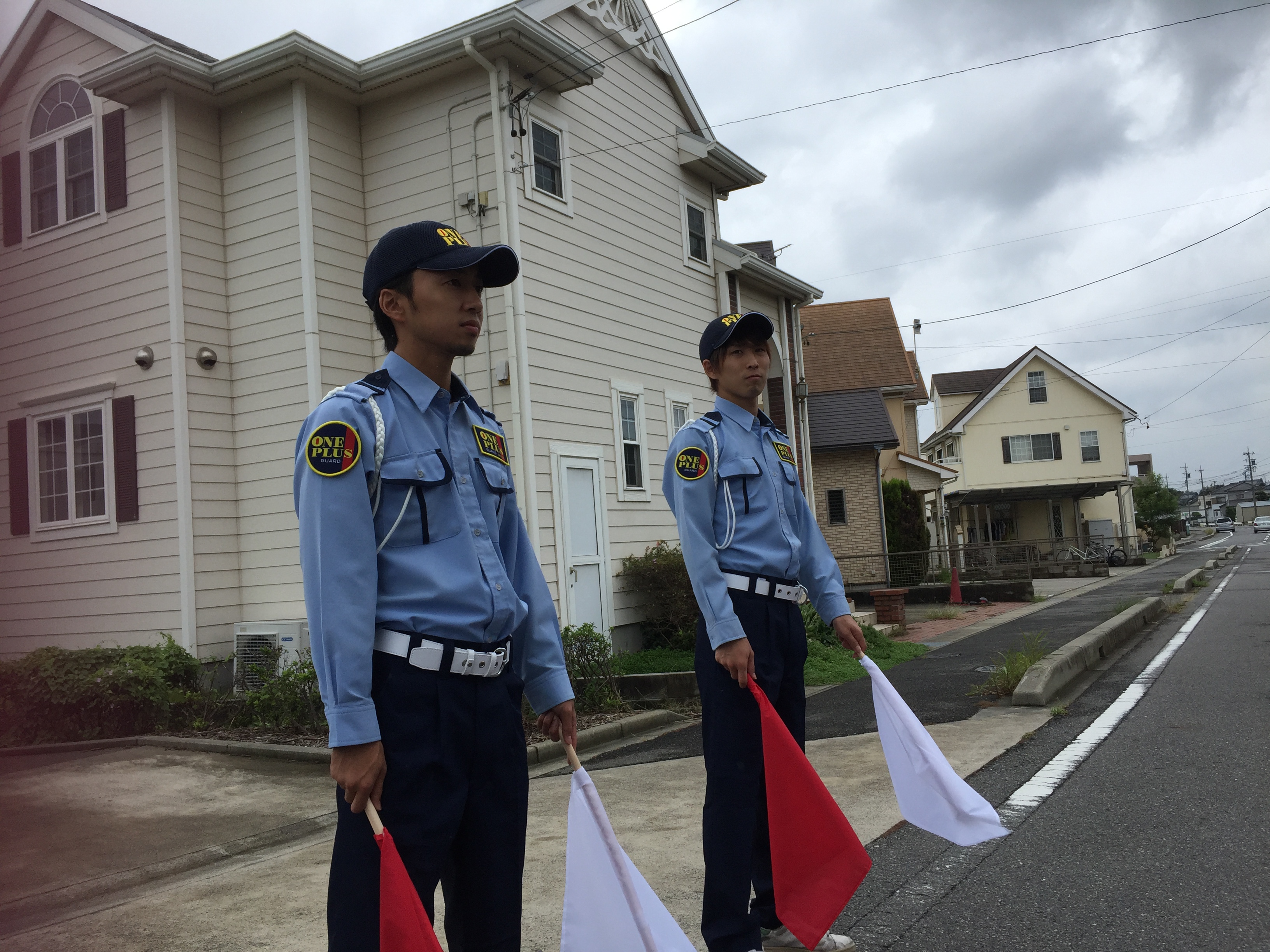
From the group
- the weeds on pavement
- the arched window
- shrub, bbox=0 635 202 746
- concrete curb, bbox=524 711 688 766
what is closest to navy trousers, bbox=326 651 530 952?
concrete curb, bbox=524 711 688 766

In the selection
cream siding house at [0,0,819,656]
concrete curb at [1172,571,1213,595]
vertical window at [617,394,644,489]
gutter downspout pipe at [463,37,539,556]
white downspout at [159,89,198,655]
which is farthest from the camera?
concrete curb at [1172,571,1213,595]

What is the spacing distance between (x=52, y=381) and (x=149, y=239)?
7.76 ft

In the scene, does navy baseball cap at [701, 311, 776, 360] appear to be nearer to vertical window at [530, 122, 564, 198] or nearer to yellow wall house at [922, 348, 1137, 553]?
vertical window at [530, 122, 564, 198]

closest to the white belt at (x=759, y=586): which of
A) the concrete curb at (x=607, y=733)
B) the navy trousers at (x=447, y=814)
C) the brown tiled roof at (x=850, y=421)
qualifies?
the navy trousers at (x=447, y=814)

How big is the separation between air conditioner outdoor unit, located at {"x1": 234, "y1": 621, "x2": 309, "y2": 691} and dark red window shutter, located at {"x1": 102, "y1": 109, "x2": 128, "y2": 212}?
5.20m

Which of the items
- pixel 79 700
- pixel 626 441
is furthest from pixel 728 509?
pixel 626 441

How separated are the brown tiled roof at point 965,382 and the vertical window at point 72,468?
42463mm

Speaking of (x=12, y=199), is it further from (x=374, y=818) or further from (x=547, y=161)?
(x=374, y=818)

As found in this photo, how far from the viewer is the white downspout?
34.4 ft

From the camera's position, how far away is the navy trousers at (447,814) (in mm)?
1985

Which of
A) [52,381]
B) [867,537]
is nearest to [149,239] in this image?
[52,381]

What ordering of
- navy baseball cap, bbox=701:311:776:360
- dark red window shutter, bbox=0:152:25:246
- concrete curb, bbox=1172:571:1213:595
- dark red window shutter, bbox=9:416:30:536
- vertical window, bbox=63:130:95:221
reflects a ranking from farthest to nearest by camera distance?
1. concrete curb, bbox=1172:571:1213:595
2. dark red window shutter, bbox=0:152:25:246
3. vertical window, bbox=63:130:95:221
4. dark red window shutter, bbox=9:416:30:536
5. navy baseball cap, bbox=701:311:776:360

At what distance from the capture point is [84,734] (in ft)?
28.7

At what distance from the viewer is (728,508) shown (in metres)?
3.41
